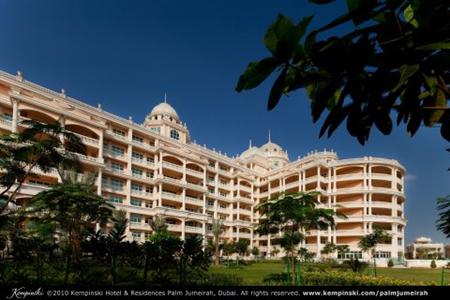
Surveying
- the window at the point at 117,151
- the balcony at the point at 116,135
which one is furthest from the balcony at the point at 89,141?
the window at the point at 117,151

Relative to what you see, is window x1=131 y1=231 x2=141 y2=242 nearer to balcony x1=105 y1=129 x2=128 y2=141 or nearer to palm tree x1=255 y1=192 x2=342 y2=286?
balcony x1=105 y1=129 x2=128 y2=141

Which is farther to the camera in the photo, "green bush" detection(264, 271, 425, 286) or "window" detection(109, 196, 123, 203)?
"window" detection(109, 196, 123, 203)

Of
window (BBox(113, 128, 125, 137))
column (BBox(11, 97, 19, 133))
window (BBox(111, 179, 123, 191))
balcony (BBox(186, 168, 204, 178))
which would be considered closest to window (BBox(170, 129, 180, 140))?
balcony (BBox(186, 168, 204, 178))

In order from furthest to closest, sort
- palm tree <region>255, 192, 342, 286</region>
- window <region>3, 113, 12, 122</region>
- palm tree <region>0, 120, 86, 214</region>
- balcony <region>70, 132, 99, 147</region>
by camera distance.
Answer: balcony <region>70, 132, 99, 147</region> < window <region>3, 113, 12, 122</region> < palm tree <region>255, 192, 342, 286</region> < palm tree <region>0, 120, 86, 214</region>

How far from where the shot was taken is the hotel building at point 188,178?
35.3 meters

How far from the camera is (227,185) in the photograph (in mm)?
59875

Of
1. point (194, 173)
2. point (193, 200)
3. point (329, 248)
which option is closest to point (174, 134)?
point (194, 173)

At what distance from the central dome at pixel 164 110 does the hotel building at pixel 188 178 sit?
168mm

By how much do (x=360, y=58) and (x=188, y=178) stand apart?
52.1 meters

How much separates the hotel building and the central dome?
0.55 ft

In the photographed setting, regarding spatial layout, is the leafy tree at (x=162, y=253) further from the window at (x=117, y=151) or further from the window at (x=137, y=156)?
the window at (x=137, y=156)

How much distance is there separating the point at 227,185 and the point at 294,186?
12070mm

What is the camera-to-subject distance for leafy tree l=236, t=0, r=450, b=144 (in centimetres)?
104

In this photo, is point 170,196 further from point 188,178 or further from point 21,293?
point 21,293
